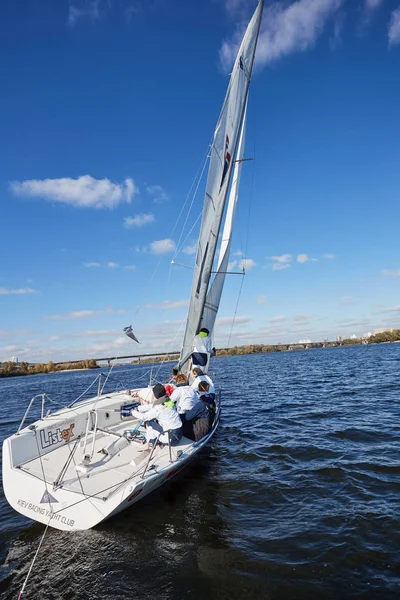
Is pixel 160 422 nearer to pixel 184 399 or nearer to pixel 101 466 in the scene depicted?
pixel 184 399

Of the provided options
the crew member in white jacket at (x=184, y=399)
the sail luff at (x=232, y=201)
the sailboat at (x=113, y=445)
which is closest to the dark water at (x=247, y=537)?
the sailboat at (x=113, y=445)

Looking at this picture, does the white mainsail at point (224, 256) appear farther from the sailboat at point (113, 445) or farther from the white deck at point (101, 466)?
the white deck at point (101, 466)

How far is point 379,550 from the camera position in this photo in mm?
4883

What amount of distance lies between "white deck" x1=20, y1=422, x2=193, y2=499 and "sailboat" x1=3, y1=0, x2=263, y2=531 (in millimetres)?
18

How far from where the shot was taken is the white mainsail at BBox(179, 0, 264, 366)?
11.6 meters

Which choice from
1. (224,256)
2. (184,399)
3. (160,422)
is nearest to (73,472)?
(160,422)

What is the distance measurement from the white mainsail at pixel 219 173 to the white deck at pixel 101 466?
500 centimetres

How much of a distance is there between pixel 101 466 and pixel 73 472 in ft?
1.83

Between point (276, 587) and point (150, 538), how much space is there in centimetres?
216

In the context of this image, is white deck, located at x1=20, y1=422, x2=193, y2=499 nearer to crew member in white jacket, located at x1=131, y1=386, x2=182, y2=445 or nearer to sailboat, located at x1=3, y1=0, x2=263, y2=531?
sailboat, located at x1=3, y1=0, x2=263, y2=531

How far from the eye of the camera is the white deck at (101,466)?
5883 millimetres

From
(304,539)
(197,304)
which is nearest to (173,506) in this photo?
(304,539)

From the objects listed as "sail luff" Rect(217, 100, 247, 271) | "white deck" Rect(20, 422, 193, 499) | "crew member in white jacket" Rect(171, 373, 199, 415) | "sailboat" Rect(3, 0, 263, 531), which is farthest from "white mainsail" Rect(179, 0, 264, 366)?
"white deck" Rect(20, 422, 193, 499)

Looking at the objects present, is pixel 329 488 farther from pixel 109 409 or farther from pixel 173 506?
pixel 109 409
